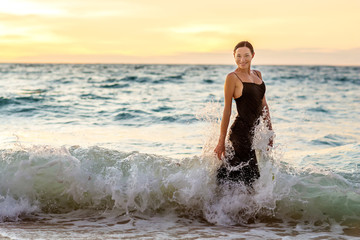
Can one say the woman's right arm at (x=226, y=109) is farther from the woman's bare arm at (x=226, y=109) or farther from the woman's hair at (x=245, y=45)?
the woman's hair at (x=245, y=45)

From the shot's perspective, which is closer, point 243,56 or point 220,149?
point 243,56

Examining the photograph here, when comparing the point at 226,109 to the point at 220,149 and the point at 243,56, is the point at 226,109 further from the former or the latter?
the point at 243,56

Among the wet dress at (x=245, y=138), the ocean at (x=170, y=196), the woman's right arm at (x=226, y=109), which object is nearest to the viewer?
the woman's right arm at (x=226, y=109)

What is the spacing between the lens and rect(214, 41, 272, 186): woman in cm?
440

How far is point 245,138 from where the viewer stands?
4.64 metres

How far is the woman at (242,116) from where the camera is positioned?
440cm

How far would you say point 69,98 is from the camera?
58.6 ft

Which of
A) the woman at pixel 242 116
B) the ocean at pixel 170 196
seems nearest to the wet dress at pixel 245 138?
the woman at pixel 242 116

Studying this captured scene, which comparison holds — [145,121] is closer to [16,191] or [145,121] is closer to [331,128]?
[331,128]

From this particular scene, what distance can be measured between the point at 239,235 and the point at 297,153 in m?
4.21

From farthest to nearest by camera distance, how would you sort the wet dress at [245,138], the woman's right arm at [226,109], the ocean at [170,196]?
the ocean at [170,196], the wet dress at [245,138], the woman's right arm at [226,109]

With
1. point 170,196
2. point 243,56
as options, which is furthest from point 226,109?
point 170,196

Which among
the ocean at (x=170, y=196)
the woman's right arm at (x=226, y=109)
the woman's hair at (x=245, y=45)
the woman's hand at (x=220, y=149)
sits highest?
the woman's hair at (x=245, y=45)

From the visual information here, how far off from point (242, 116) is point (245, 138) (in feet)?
0.88
